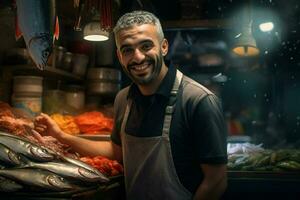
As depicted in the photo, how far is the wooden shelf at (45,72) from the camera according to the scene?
468cm

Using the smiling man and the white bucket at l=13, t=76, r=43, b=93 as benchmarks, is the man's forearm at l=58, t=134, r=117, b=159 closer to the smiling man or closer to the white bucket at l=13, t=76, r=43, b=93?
the smiling man

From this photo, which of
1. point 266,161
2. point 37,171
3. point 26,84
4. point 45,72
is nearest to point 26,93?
point 26,84

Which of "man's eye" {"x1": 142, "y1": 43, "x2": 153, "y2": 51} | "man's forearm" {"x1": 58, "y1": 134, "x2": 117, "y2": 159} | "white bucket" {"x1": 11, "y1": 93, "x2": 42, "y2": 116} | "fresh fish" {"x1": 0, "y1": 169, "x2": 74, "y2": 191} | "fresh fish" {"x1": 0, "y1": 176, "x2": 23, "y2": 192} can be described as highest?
"man's eye" {"x1": 142, "y1": 43, "x2": 153, "y2": 51}

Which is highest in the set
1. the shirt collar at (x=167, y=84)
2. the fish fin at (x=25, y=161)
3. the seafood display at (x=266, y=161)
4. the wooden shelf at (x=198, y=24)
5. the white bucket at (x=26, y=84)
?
the wooden shelf at (x=198, y=24)

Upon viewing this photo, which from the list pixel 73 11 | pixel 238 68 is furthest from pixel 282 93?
pixel 73 11

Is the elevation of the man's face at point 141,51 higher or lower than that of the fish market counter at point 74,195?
higher

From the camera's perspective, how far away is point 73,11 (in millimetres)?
5863

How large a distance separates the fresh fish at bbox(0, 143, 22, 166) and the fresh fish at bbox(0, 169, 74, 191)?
0.08 m

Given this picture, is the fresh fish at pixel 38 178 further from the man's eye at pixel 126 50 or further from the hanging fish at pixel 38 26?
the man's eye at pixel 126 50

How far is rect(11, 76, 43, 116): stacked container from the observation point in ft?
15.4

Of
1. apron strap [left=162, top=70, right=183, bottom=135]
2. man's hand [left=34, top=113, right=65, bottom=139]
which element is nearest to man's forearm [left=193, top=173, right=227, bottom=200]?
apron strap [left=162, top=70, right=183, bottom=135]

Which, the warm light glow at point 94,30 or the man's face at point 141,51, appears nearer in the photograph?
the man's face at point 141,51

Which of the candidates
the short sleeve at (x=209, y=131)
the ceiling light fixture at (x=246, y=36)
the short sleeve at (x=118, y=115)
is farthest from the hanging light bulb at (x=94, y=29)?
the ceiling light fixture at (x=246, y=36)

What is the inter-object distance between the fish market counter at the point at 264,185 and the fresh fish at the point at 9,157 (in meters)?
2.75
